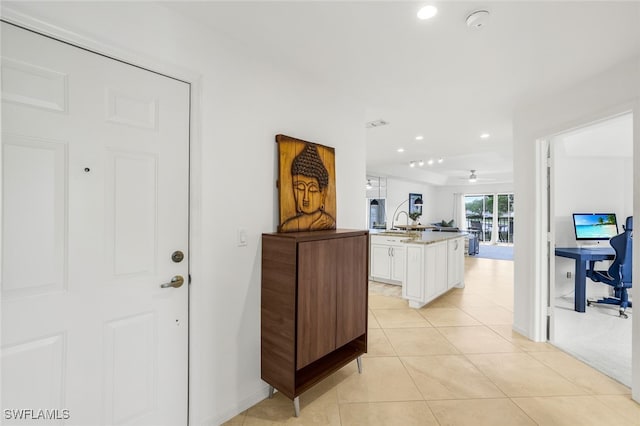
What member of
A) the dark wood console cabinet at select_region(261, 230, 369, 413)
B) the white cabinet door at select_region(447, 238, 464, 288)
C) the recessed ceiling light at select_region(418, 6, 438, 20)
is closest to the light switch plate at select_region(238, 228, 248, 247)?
the dark wood console cabinet at select_region(261, 230, 369, 413)

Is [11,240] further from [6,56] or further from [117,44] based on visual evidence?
[117,44]

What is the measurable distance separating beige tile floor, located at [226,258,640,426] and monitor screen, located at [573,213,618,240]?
216 centimetres

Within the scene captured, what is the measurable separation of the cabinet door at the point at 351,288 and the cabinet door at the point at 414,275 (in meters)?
1.88

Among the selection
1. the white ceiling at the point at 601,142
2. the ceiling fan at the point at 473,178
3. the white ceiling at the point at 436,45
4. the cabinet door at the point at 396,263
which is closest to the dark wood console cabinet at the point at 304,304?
the white ceiling at the point at 436,45

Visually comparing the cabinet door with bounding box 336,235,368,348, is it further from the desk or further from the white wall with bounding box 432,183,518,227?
the white wall with bounding box 432,183,518,227

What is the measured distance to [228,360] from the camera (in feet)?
5.89

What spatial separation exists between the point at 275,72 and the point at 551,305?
3533 mm

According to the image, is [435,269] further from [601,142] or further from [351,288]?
[601,142]

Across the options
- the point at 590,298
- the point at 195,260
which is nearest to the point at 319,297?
the point at 195,260

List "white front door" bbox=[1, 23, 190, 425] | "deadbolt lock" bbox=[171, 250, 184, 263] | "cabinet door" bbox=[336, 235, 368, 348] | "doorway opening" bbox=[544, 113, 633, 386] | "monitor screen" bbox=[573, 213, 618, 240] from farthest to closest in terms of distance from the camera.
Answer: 1. "monitor screen" bbox=[573, 213, 618, 240]
2. "doorway opening" bbox=[544, 113, 633, 386]
3. "cabinet door" bbox=[336, 235, 368, 348]
4. "deadbolt lock" bbox=[171, 250, 184, 263]
5. "white front door" bbox=[1, 23, 190, 425]

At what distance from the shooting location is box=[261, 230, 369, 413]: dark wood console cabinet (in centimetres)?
176

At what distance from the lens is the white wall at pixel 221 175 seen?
4.92 feet

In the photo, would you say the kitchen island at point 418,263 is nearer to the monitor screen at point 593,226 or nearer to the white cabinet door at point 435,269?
the white cabinet door at point 435,269

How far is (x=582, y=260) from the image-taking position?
11.9 feet
